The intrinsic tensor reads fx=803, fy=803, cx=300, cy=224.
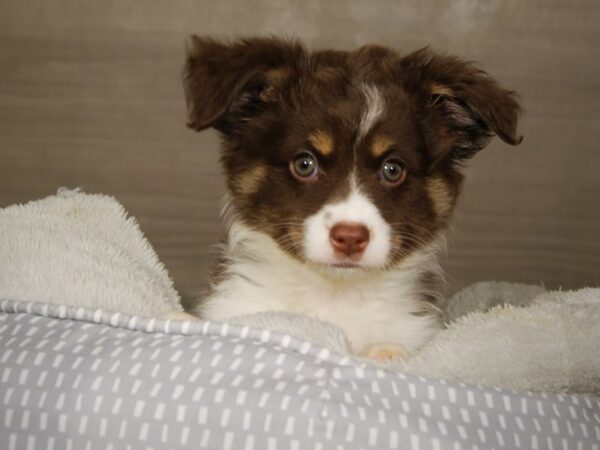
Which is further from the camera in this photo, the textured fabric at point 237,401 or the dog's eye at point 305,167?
the dog's eye at point 305,167

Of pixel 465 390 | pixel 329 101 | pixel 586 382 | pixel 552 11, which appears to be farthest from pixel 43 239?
pixel 552 11

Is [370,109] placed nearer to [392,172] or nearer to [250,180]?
[392,172]

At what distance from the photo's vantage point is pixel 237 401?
153cm

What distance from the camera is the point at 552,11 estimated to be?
3361mm

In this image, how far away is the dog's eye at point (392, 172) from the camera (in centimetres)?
217

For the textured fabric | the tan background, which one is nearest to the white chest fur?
the textured fabric

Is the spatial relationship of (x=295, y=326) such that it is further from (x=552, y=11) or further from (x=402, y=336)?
(x=552, y=11)

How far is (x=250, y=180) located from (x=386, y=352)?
2.04ft

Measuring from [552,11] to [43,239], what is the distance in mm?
2271

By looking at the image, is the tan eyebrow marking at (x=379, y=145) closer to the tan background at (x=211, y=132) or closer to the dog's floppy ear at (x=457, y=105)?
the dog's floppy ear at (x=457, y=105)

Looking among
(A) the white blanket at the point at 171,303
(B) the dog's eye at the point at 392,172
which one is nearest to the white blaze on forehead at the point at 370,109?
(B) the dog's eye at the point at 392,172

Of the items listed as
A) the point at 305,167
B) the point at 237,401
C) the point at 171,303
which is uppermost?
the point at 305,167

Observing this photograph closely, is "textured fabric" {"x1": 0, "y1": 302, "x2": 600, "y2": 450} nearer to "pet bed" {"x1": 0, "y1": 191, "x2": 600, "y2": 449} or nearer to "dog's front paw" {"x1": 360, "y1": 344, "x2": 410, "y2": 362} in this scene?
"pet bed" {"x1": 0, "y1": 191, "x2": 600, "y2": 449}

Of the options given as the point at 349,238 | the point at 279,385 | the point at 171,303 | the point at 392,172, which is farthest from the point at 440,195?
the point at 279,385
